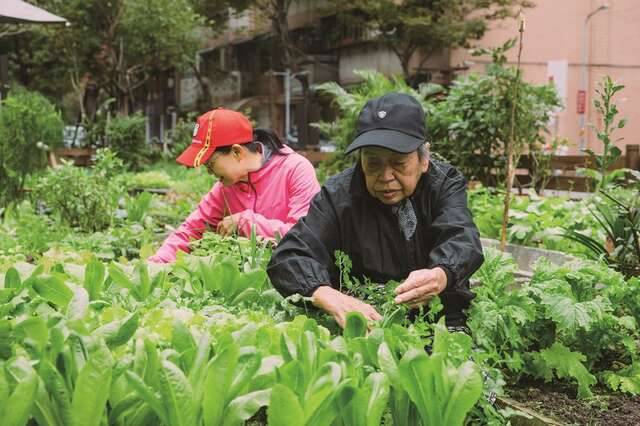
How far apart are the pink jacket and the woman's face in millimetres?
93

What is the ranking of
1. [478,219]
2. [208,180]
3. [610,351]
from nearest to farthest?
[610,351] → [478,219] → [208,180]

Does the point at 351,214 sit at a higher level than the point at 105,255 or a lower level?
higher

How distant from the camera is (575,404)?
3.41 m

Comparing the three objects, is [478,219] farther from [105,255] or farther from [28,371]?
[28,371]

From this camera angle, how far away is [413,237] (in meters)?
3.17

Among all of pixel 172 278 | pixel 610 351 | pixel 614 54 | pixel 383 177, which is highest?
pixel 614 54

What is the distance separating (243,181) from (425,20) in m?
24.8

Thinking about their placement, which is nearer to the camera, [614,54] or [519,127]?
[519,127]

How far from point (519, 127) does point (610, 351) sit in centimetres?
583

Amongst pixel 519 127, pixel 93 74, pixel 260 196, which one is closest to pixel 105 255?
pixel 260 196

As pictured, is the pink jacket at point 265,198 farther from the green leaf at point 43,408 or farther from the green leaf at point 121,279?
the green leaf at point 43,408

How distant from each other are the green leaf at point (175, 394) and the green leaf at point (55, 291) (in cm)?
99

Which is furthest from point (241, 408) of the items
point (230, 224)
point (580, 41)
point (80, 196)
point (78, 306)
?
point (580, 41)

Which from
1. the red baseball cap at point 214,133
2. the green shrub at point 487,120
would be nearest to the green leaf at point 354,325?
the red baseball cap at point 214,133
